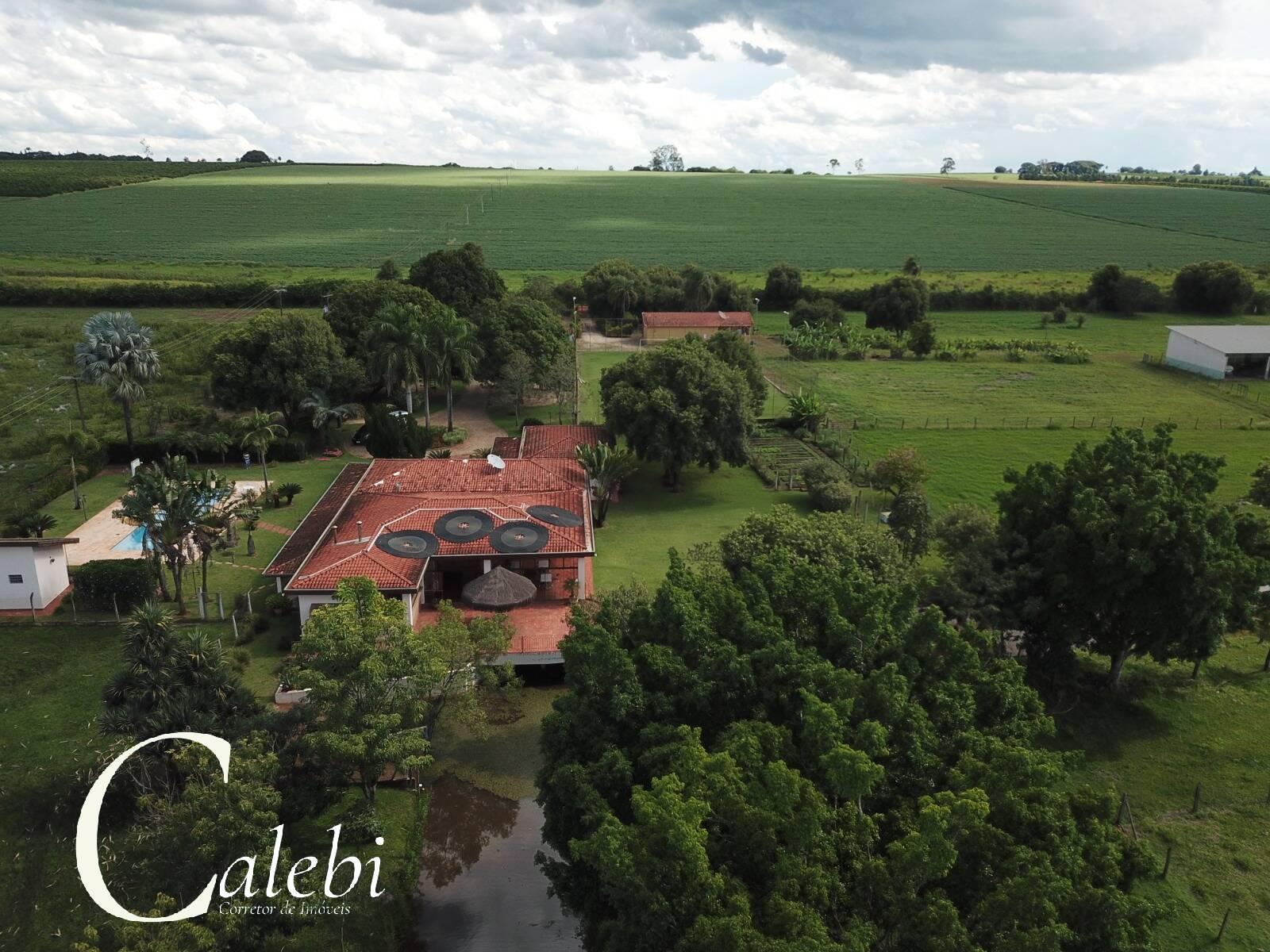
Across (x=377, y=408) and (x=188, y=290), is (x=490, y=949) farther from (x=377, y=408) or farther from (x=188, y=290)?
(x=188, y=290)

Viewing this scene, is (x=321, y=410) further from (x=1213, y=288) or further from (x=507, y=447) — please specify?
(x=1213, y=288)

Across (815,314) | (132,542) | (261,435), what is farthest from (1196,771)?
(815,314)

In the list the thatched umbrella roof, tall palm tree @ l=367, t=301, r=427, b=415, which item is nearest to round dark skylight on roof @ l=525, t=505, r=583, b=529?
the thatched umbrella roof

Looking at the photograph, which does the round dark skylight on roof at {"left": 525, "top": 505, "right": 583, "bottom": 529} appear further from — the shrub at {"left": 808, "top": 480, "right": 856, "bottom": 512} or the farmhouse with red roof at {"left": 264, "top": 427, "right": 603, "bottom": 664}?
the shrub at {"left": 808, "top": 480, "right": 856, "bottom": 512}

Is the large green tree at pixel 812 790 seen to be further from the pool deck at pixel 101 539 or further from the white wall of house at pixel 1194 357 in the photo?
the white wall of house at pixel 1194 357

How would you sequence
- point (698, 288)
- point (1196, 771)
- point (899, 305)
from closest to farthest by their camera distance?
point (1196, 771)
point (899, 305)
point (698, 288)

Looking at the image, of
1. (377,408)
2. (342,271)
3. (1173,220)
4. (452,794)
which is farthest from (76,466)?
(1173,220)
